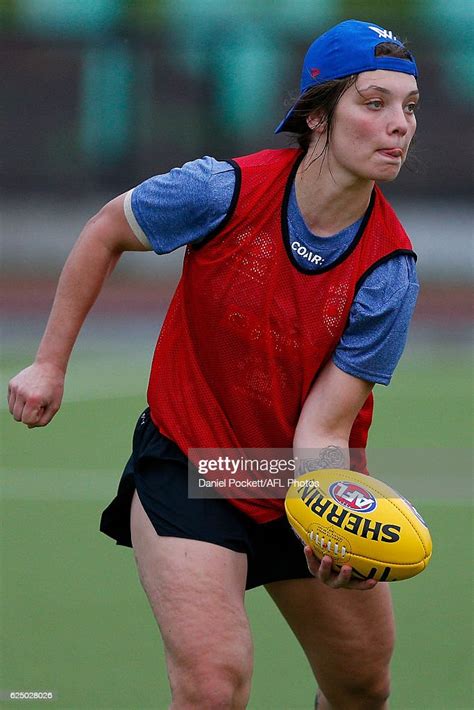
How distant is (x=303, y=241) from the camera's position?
3.70 meters

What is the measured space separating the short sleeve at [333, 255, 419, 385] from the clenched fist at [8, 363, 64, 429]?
0.76m

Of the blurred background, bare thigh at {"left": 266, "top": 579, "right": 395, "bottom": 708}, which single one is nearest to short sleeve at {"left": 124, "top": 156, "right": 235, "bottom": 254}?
bare thigh at {"left": 266, "top": 579, "right": 395, "bottom": 708}

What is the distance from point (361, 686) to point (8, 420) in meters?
5.61

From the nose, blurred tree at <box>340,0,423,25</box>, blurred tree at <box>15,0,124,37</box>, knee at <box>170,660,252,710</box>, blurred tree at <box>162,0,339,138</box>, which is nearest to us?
knee at <box>170,660,252,710</box>

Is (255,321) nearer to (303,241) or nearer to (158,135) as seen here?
(303,241)

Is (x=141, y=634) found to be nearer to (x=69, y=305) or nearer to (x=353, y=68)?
(x=69, y=305)

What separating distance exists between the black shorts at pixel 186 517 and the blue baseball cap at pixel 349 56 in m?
1.08

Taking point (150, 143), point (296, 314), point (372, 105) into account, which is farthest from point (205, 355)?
point (150, 143)

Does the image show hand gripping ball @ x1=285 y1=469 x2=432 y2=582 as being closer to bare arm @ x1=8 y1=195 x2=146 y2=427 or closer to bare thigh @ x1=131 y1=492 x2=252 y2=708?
bare thigh @ x1=131 y1=492 x2=252 y2=708

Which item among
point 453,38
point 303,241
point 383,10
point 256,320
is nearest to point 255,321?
point 256,320

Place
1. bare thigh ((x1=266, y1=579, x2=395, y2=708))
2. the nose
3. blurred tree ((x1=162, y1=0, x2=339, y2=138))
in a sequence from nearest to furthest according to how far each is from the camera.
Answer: the nose, bare thigh ((x1=266, y1=579, x2=395, y2=708)), blurred tree ((x1=162, y1=0, x2=339, y2=138))

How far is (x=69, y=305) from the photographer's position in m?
3.82

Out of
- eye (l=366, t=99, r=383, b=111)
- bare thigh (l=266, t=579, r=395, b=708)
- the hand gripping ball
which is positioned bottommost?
bare thigh (l=266, t=579, r=395, b=708)

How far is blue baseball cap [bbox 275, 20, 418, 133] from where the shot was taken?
361 cm
